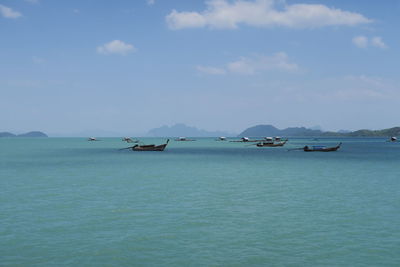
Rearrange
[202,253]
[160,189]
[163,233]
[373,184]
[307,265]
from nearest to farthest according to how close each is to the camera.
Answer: [307,265]
[202,253]
[163,233]
[160,189]
[373,184]

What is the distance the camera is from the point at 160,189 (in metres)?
32.2

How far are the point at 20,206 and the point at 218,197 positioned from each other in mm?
12986

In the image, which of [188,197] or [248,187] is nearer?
[188,197]

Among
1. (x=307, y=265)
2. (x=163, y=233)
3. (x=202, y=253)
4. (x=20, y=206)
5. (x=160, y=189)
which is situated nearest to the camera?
(x=307, y=265)

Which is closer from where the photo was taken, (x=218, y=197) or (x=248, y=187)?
(x=218, y=197)

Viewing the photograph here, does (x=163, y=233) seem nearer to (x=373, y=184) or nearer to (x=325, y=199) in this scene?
(x=325, y=199)

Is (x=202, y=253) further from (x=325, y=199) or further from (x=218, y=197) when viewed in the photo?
(x=325, y=199)

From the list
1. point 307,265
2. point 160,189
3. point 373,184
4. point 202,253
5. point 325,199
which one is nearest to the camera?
point 307,265

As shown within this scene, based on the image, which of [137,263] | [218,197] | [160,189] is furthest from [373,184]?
[137,263]

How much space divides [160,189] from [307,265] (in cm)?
1964

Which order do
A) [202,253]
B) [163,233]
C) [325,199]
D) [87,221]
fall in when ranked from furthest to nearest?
[325,199] → [87,221] → [163,233] → [202,253]

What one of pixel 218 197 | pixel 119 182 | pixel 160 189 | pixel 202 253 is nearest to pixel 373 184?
pixel 218 197

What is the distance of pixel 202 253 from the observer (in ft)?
50.1

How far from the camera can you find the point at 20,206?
80.8ft
